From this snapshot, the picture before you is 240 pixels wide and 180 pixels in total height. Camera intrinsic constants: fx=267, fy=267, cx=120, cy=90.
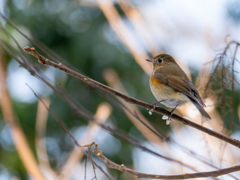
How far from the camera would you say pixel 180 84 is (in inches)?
84.5

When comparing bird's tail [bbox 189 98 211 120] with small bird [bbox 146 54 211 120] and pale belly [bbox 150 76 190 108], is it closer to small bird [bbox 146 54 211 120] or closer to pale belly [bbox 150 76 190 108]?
small bird [bbox 146 54 211 120]

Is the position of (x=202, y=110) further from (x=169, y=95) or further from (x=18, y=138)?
(x=18, y=138)

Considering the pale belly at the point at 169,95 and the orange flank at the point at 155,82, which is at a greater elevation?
the orange flank at the point at 155,82

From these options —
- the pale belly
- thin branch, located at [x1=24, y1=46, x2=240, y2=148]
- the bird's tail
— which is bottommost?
thin branch, located at [x1=24, y1=46, x2=240, y2=148]

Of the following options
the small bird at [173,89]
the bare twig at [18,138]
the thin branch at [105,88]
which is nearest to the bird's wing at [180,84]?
the small bird at [173,89]

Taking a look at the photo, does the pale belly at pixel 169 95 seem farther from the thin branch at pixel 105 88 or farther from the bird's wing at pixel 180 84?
the thin branch at pixel 105 88

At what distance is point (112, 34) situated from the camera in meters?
4.46

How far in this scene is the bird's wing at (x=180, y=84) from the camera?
200 cm

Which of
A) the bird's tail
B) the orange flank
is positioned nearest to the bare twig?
the orange flank

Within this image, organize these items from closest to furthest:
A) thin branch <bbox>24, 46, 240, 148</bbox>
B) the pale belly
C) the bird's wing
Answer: thin branch <bbox>24, 46, 240, 148</bbox> → the bird's wing → the pale belly

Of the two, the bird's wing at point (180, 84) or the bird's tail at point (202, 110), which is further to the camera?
the bird's wing at point (180, 84)

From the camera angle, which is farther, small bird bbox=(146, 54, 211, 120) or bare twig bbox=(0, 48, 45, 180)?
bare twig bbox=(0, 48, 45, 180)

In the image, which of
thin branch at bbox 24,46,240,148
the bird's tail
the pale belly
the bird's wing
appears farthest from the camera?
the pale belly

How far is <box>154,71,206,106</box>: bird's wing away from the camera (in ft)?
6.56
